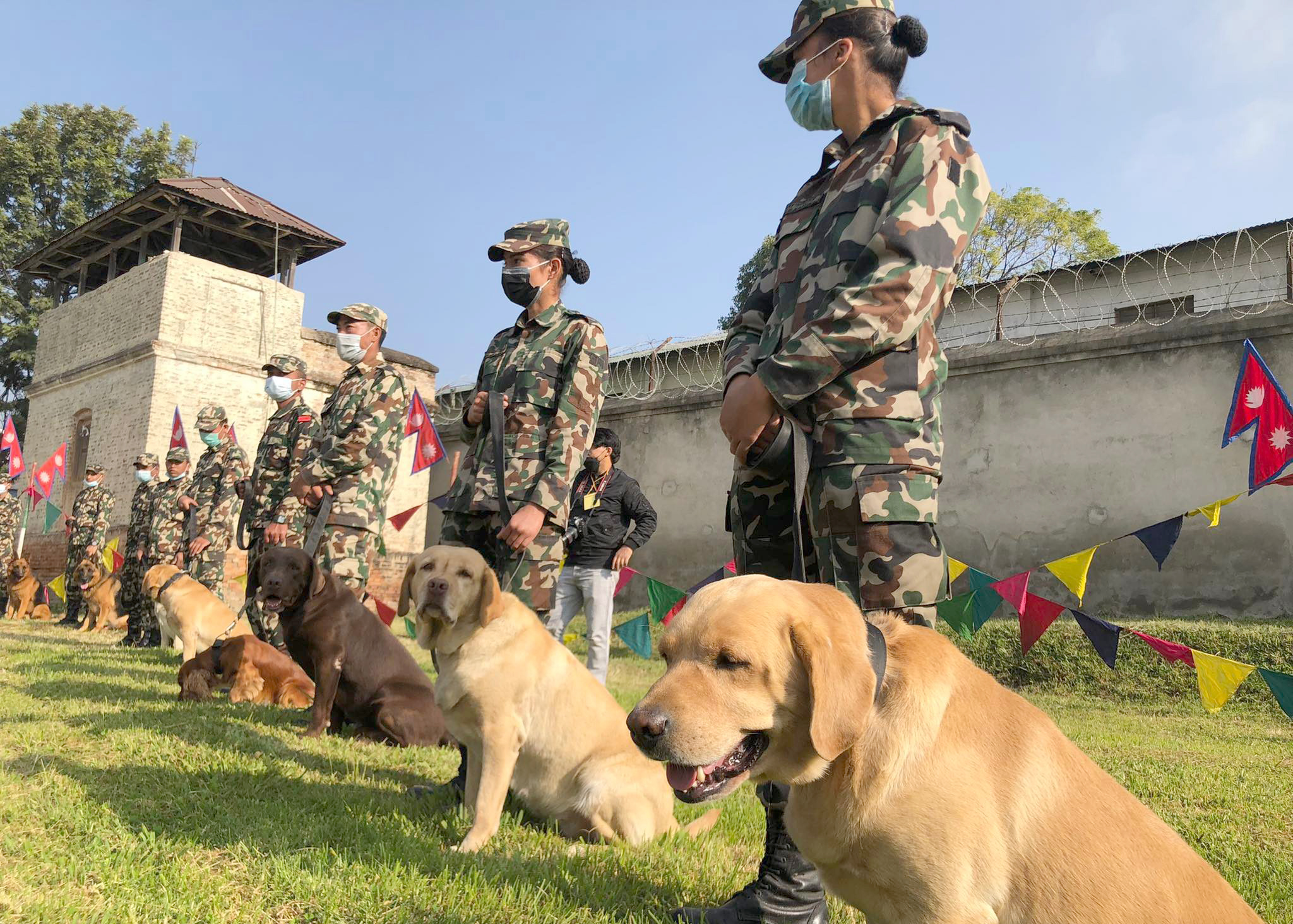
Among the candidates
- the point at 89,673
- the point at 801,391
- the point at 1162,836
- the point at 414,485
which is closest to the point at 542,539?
the point at 801,391

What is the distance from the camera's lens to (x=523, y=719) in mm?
3631

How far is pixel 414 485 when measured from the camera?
21656 mm

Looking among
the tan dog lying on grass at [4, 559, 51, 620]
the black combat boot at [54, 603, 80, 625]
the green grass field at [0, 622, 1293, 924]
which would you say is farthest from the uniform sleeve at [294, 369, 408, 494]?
the tan dog lying on grass at [4, 559, 51, 620]

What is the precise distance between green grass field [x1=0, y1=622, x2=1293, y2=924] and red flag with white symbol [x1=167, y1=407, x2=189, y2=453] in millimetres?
12422

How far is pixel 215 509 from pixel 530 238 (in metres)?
8.37

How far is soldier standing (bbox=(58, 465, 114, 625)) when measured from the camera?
14.9m

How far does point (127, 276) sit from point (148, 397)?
13.1ft

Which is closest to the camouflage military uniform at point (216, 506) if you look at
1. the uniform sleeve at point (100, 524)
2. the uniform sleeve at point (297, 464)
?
the uniform sleeve at point (297, 464)

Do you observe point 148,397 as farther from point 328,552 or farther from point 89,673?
point 328,552

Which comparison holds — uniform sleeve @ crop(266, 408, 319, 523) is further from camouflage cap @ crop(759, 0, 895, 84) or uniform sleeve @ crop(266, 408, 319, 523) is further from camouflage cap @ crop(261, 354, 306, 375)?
camouflage cap @ crop(759, 0, 895, 84)

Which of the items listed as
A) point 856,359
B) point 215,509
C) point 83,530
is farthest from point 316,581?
point 83,530

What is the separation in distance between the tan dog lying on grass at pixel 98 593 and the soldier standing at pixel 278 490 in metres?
7.37

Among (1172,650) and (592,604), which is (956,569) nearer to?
(1172,650)

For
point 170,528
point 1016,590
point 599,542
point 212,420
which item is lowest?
point 1016,590
